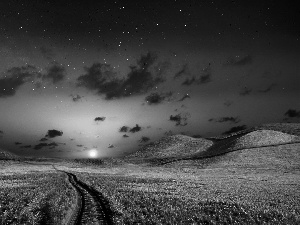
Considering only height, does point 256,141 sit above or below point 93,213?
above

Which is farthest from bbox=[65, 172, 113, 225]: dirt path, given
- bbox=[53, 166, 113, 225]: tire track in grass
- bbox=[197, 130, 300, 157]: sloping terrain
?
bbox=[197, 130, 300, 157]: sloping terrain

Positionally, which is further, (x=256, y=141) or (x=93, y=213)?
(x=256, y=141)

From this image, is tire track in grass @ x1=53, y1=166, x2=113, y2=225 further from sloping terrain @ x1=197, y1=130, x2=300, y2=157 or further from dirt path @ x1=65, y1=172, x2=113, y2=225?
sloping terrain @ x1=197, y1=130, x2=300, y2=157

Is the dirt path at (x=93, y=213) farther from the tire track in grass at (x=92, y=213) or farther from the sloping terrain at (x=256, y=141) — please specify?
the sloping terrain at (x=256, y=141)

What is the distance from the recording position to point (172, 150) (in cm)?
19638

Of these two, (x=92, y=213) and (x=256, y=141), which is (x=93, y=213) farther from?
(x=256, y=141)

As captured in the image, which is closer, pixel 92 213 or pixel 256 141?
pixel 92 213

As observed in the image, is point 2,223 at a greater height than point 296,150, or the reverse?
point 296,150

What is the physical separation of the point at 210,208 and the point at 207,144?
175m

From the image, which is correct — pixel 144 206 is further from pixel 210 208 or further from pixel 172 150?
pixel 172 150

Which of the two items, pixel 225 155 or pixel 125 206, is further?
pixel 225 155

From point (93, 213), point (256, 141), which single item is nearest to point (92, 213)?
point (93, 213)

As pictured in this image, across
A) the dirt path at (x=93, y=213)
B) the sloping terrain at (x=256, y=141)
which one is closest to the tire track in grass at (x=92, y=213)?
the dirt path at (x=93, y=213)

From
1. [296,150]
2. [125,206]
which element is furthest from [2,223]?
[296,150]
